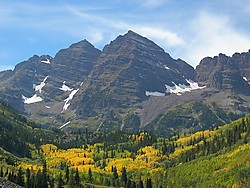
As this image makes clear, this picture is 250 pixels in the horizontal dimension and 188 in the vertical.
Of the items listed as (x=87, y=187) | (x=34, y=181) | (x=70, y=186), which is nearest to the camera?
(x=34, y=181)

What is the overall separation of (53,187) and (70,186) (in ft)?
58.1

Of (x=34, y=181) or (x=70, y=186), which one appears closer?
(x=34, y=181)

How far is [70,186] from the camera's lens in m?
184

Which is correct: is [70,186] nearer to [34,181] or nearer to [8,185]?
[34,181]

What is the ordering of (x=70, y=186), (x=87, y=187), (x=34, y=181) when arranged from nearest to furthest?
(x=34, y=181), (x=70, y=186), (x=87, y=187)

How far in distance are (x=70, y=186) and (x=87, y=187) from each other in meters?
16.7

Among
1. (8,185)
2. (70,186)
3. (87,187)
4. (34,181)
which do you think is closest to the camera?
(8,185)

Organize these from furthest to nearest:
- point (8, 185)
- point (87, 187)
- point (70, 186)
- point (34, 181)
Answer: point (87, 187), point (70, 186), point (34, 181), point (8, 185)

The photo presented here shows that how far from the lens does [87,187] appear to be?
655ft

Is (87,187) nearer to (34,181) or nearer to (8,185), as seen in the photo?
(34,181)

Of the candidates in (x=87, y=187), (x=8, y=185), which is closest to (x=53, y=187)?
(x=87, y=187)

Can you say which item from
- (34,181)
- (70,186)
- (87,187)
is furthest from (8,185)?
(87,187)

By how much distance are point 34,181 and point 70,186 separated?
77.3 feet

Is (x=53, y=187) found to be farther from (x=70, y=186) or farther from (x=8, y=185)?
(x=8, y=185)
